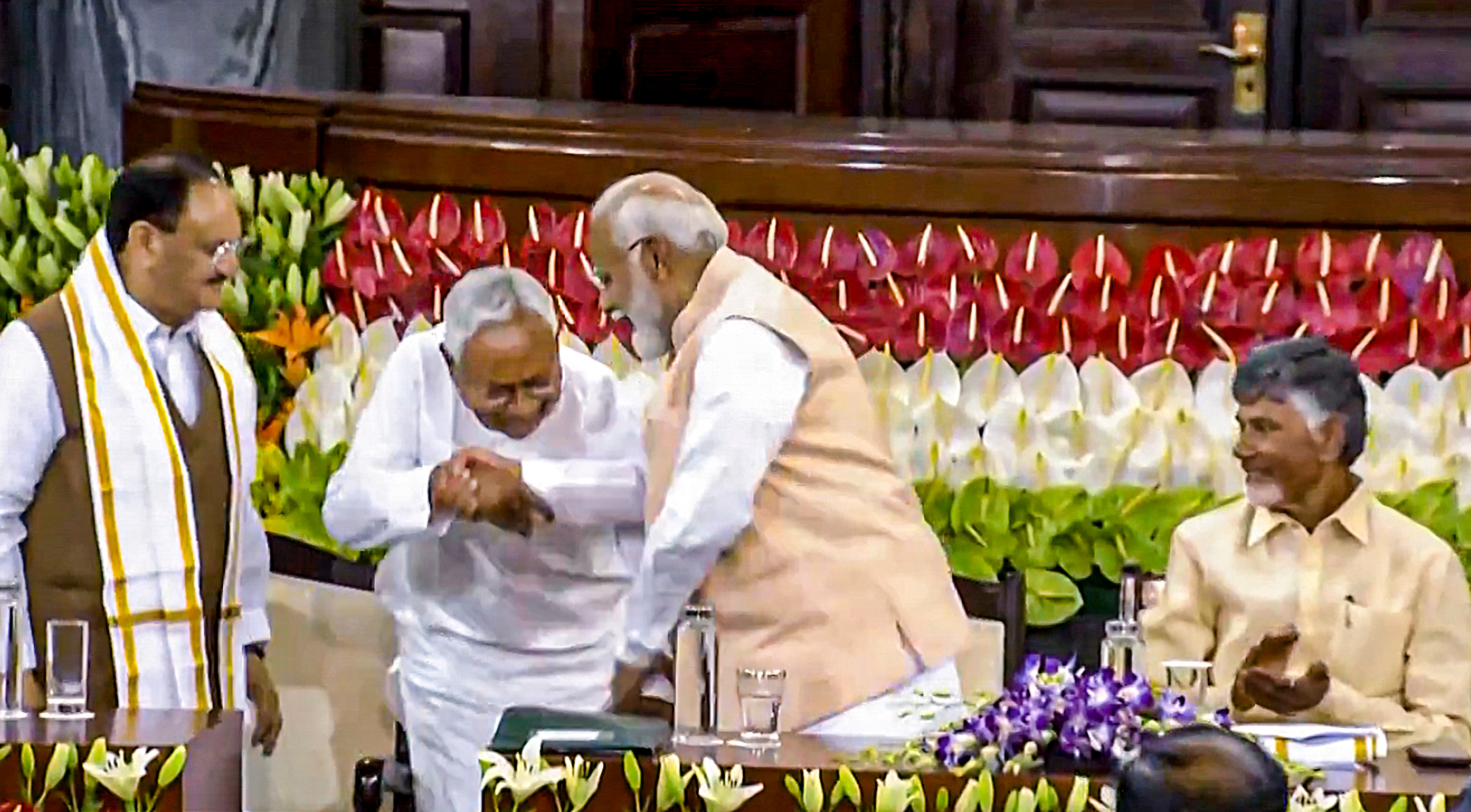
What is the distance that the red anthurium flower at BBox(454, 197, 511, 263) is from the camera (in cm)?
471

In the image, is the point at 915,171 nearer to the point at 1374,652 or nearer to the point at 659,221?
the point at 659,221

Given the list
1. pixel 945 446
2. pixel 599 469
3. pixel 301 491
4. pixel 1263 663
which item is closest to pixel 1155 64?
pixel 945 446

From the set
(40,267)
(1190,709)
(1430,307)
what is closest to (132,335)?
(40,267)

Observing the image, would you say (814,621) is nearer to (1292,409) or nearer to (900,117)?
(1292,409)

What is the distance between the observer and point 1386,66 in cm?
656

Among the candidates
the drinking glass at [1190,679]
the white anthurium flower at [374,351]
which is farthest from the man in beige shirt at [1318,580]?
the white anthurium flower at [374,351]

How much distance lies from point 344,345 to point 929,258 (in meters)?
0.92

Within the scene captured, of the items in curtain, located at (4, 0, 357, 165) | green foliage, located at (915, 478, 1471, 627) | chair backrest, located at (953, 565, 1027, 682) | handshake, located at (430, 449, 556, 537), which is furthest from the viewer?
curtain, located at (4, 0, 357, 165)

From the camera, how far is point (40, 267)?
4746 millimetres

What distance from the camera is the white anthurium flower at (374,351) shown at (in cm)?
472

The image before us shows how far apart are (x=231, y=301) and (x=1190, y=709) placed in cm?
207

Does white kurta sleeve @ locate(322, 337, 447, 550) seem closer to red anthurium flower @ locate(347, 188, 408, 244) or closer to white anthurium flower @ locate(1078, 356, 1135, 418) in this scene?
red anthurium flower @ locate(347, 188, 408, 244)

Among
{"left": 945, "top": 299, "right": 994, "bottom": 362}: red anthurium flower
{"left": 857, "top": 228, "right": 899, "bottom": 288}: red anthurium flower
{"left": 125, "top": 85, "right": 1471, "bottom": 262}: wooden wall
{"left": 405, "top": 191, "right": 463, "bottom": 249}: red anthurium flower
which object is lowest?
{"left": 945, "top": 299, "right": 994, "bottom": 362}: red anthurium flower

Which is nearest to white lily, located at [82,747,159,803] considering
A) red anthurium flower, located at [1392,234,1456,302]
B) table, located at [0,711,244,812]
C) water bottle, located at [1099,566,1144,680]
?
table, located at [0,711,244,812]
